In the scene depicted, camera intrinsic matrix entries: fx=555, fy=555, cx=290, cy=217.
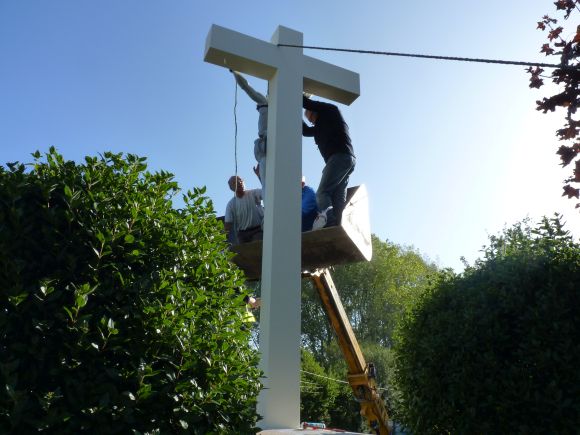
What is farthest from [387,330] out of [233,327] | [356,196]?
[233,327]

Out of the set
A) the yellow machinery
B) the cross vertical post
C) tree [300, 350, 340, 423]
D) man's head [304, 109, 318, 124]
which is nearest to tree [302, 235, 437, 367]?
tree [300, 350, 340, 423]

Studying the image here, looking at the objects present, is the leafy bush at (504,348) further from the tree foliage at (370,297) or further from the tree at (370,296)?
the tree at (370,296)

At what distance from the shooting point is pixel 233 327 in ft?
9.98

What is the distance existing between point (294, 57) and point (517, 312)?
9.29ft

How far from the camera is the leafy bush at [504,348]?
159 inches

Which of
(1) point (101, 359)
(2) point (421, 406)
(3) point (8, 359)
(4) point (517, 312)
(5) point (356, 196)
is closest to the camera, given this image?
(3) point (8, 359)

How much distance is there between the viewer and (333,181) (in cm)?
550

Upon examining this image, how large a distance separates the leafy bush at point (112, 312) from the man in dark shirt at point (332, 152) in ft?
8.05

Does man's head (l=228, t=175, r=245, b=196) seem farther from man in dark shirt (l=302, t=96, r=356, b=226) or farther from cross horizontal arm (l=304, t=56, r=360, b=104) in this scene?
cross horizontal arm (l=304, t=56, r=360, b=104)

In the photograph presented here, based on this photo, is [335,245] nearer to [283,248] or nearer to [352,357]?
[283,248]

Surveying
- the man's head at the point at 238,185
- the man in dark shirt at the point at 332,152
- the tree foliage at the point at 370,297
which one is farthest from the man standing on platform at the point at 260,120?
the tree foliage at the point at 370,297

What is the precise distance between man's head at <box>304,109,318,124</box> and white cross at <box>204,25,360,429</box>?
1.06 ft

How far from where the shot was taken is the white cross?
150 inches

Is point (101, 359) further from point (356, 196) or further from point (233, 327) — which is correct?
point (356, 196)
